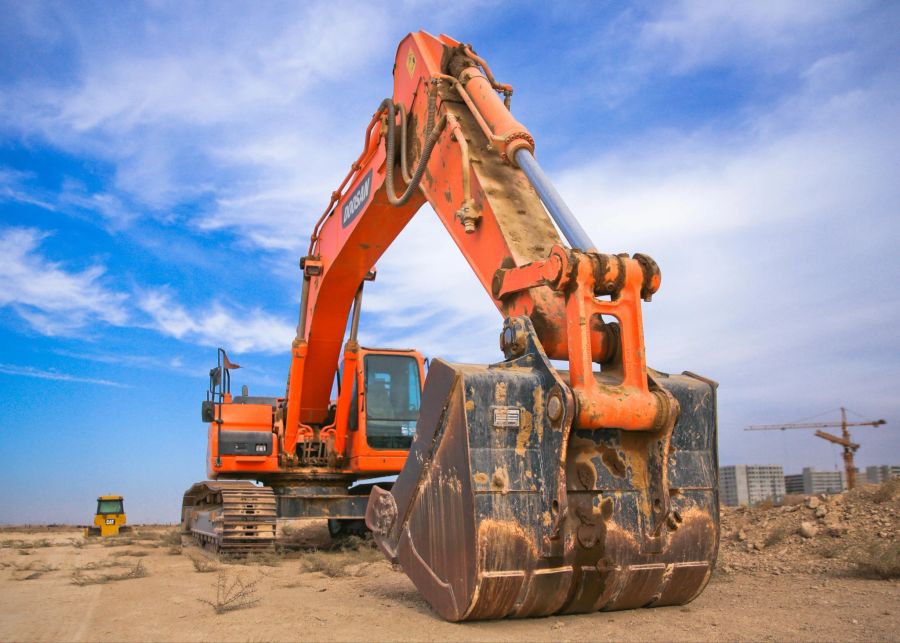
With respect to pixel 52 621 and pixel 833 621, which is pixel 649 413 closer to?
pixel 833 621

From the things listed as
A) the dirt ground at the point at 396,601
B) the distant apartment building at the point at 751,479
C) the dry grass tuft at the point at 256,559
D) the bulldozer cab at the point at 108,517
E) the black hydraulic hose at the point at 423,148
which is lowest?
the distant apartment building at the point at 751,479

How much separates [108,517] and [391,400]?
10.0 m

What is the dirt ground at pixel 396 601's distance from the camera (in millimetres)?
3887

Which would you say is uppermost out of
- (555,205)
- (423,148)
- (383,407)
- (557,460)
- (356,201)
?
(356,201)

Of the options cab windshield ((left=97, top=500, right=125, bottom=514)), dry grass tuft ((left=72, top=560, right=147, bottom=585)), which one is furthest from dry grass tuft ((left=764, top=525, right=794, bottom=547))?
cab windshield ((left=97, top=500, right=125, bottom=514))

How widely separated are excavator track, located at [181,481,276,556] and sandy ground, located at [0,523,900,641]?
3.60 feet

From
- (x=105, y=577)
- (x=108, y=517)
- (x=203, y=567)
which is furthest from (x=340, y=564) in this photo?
(x=108, y=517)

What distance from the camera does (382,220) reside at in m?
8.07

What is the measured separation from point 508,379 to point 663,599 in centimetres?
148

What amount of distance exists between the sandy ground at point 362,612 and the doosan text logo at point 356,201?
11.7ft

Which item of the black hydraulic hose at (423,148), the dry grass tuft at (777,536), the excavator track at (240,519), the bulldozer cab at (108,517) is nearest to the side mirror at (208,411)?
the excavator track at (240,519)

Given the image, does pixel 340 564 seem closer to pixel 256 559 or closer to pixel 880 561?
pixel 256 559

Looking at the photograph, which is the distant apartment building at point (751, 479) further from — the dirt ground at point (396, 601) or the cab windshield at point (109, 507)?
the dirt ground at point (396, 601)

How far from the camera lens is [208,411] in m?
9.62
